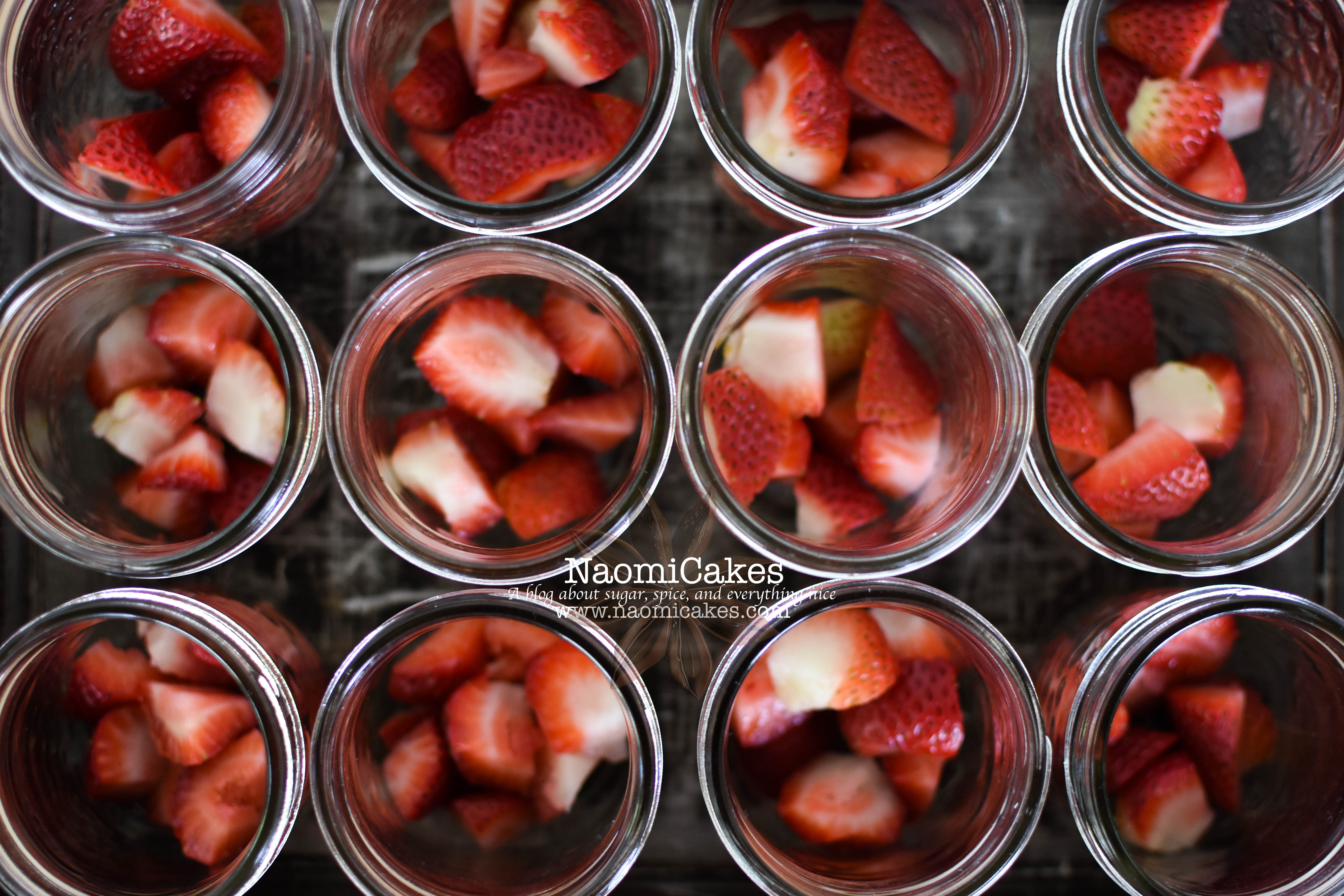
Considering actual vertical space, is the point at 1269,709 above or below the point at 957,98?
below

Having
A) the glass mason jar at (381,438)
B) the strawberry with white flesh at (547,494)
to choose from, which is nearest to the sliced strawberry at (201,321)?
the glass mason jar at (381,438)

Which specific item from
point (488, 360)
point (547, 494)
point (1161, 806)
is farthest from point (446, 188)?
point (1161, 806)

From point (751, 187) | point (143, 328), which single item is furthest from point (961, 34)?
point (143, 328)

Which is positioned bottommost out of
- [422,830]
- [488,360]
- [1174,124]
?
[422,830]

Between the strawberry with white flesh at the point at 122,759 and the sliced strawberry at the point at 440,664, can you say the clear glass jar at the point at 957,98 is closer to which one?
the sliced strawberry at the point at 440,664

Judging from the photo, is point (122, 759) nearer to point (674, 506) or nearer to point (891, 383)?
point (674, 506)

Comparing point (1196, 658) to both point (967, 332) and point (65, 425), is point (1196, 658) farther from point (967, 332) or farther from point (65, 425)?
point (65, 425)

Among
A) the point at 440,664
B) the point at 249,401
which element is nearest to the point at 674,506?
the point at 440,664
